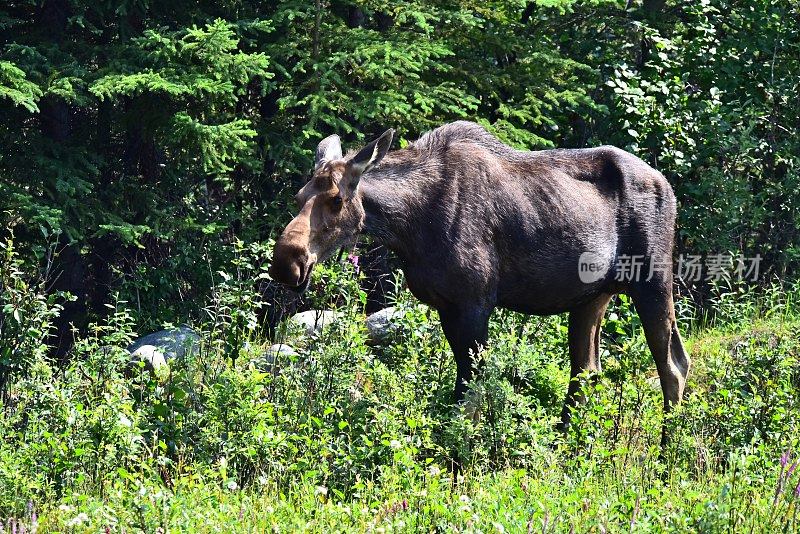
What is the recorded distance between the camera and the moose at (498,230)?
775 centimetres

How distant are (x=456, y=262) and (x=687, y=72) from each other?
258 inches

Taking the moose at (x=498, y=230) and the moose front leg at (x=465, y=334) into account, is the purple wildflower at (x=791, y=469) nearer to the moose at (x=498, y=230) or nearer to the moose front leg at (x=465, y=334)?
the moose at (x=498, y=230)

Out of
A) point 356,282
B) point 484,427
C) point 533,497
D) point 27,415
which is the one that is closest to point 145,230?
point 356,282

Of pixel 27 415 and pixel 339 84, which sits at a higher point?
Result: pixel 339 84

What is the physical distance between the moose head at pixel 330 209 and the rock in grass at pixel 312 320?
1310 millimetres

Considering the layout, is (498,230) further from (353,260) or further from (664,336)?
Answer: (353,260)

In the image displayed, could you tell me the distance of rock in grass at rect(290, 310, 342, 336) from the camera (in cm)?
923

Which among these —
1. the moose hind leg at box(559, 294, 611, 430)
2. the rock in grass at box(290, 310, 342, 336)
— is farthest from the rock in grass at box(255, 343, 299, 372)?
the moose hind leg at box(559, 294, 611, 430)

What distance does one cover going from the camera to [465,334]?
788 centimetres

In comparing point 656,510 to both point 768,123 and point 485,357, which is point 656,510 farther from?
point 768,123

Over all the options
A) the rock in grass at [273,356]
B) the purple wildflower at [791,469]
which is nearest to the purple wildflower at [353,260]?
the rock in grass at [273,356]

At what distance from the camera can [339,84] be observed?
35.8 feet

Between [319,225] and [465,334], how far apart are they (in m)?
1.25

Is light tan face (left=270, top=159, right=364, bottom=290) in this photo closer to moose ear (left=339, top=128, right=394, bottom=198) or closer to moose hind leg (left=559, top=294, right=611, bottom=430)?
moose ear (left=339, top=128, right=394, bottom=198)
